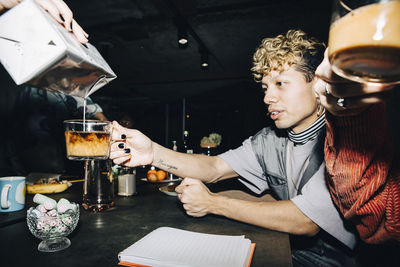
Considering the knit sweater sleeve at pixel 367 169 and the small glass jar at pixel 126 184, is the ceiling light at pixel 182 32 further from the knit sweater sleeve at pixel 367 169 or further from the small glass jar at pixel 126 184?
the knit sweater sleeve at pixel 367 169

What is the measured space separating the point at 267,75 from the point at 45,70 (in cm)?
135

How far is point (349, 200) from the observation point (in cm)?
89

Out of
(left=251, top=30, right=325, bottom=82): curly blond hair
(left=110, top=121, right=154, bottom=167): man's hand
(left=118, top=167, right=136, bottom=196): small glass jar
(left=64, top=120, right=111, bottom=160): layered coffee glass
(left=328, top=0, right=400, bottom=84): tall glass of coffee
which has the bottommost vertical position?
(left=118, top=167, right=136, bottom=196): small glass jar

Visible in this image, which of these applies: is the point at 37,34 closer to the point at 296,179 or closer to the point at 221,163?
the point at 221,163

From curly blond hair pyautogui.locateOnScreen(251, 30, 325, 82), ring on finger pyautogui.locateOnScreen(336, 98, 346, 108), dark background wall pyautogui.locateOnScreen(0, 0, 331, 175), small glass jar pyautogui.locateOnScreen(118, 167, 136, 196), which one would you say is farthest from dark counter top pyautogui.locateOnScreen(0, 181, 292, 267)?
dark background wall pyautogui.locateOnScreen(0, 0, 331, 175)

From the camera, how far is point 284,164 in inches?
60.1

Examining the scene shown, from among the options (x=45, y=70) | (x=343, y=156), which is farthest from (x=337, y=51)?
(x=45, y=70)

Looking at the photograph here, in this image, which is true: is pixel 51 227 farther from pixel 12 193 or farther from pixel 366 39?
pixel 366 39

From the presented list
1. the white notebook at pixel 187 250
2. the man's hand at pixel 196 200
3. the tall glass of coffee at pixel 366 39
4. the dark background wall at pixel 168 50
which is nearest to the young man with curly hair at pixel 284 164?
the man's hand at pixel 196 200

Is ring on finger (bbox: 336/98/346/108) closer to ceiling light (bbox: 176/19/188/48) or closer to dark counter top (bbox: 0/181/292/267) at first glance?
dark counter top (bbox: 0/181/292/267)

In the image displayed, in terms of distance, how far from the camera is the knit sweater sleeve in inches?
29.6

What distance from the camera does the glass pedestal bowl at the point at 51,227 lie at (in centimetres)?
75

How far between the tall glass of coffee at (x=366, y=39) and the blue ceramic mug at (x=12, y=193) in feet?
4.48

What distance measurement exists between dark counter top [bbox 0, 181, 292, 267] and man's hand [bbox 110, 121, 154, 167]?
0.25 metres
